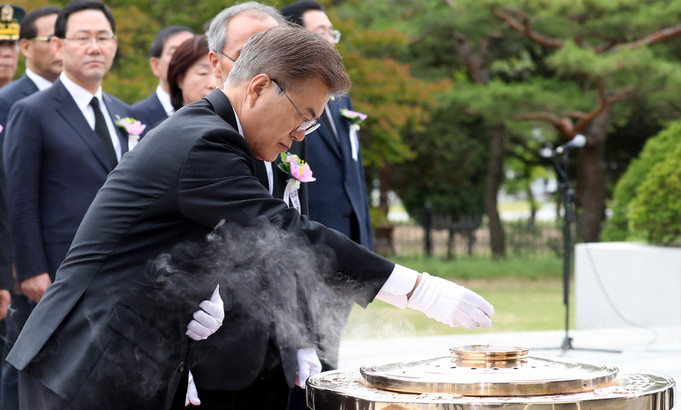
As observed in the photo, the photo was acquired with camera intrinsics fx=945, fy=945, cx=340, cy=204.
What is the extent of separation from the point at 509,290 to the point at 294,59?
1264cm

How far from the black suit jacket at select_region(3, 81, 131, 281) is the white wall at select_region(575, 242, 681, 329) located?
6.17 meters

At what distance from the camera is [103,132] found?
4.23 metres

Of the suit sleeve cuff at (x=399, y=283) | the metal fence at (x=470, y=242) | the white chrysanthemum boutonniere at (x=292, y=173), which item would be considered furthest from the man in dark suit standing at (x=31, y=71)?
the metal fence at (x=470, y=242)

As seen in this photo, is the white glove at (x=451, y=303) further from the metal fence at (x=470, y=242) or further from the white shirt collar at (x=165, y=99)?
the metal fence at (x=470, y=242)

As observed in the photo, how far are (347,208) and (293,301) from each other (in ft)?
4.44

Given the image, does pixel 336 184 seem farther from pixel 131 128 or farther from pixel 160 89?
pixel 160 89

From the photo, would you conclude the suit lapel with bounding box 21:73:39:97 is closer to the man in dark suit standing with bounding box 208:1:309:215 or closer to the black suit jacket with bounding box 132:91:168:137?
the black suit jacket with bounding box 132:91:168:137

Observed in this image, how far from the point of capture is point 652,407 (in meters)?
2.18

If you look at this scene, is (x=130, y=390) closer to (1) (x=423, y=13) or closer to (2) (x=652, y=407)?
(2) (x=652, y=407)

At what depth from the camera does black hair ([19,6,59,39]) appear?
5.17 metres

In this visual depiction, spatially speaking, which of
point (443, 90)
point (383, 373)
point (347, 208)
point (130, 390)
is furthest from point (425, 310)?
point (443, 90)

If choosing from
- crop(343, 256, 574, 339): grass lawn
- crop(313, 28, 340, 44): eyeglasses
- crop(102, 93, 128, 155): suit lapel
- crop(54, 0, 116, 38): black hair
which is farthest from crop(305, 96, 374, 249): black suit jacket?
crop(343, 256, 574, 339): grass lawn

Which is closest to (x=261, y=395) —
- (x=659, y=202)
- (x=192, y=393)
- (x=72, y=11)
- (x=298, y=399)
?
(x=192, y=393)

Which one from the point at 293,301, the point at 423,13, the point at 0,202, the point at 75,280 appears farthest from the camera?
the point at 423,13
